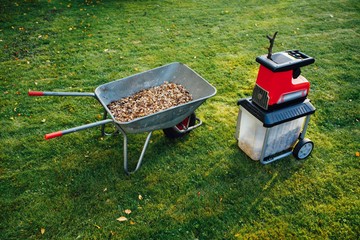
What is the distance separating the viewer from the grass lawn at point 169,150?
11.8 ft

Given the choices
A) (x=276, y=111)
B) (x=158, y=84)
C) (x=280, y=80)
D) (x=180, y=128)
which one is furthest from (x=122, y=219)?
(x=280, y=80)

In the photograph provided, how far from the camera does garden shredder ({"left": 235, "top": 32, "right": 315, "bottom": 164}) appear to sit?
3.59m

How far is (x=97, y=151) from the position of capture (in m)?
4.45

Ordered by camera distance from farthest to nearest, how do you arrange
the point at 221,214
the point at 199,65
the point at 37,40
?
the point at 37,40, the point at 199,65, the point at 221,214

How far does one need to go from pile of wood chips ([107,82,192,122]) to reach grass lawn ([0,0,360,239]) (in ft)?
1.86

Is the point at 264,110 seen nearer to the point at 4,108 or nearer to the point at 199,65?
the point at 199,65

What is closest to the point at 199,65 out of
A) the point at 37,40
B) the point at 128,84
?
the point at 128,84

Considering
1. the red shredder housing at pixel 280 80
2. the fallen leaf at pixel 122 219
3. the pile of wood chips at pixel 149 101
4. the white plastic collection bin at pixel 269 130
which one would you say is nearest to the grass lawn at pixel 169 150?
the fallen leaf at pixel 122 219

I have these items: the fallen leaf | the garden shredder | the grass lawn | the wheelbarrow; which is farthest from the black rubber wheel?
the fallen leaf

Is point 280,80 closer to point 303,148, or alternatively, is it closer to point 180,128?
point 303,148

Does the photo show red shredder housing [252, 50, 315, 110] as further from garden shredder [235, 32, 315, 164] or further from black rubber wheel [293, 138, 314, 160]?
black rubber wheel [293, 138, 314, 160]

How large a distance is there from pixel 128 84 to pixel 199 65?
2.21 metres

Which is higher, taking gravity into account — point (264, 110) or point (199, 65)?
point (264, 110)

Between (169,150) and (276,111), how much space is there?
159cm
